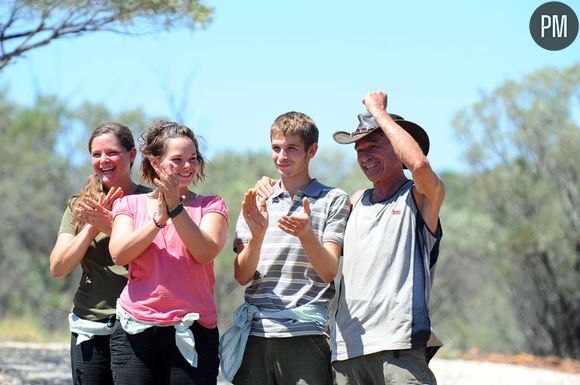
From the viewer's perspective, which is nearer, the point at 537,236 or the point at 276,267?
the point at 276,267

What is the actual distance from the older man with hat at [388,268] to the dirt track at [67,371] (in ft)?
16.8

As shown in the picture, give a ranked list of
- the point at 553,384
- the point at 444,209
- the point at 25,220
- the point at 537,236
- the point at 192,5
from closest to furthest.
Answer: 1. the point at 192,5
2. the point at 553,384
3. the point at 537,236
4. the point at 25,220
5. the point at 444,209

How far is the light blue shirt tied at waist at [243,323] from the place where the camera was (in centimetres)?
417

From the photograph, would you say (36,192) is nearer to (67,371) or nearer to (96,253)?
(67,371)

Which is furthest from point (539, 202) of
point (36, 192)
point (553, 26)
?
point (36, 192)

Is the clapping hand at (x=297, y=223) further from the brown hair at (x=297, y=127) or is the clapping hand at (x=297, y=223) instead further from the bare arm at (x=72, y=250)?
the bare arm at (x=72, y=250)

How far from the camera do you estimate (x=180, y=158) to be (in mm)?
4129

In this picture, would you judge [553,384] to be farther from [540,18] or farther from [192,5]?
[192,5]

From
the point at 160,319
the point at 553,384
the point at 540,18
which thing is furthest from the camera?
the point at 553,384

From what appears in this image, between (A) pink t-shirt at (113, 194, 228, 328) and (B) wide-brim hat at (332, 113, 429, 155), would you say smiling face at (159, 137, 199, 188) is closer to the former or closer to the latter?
(A) pink t-shirt at (113, 194, 228, 328)

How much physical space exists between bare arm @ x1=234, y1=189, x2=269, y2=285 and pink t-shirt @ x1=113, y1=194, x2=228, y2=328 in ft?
0.48

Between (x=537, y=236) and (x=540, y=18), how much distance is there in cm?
792

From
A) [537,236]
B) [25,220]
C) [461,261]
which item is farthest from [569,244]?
[25,220]

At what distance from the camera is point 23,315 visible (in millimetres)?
22500
